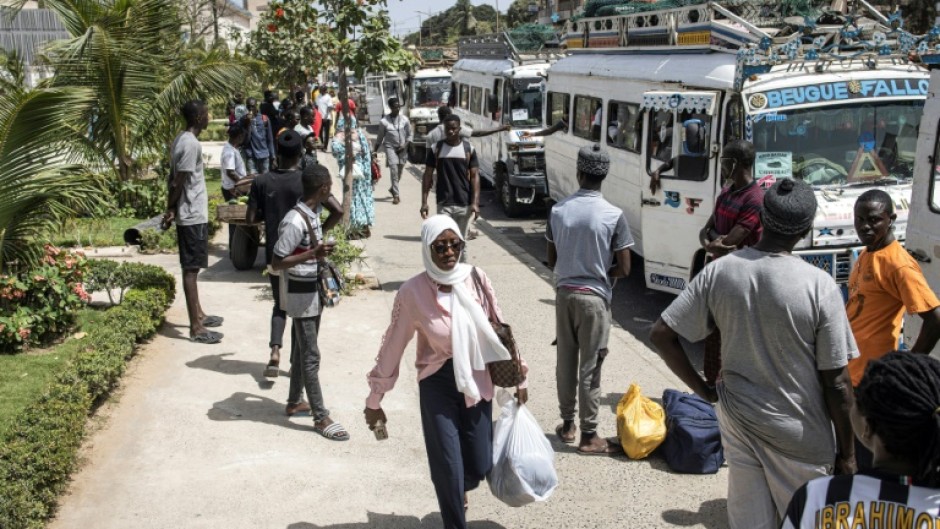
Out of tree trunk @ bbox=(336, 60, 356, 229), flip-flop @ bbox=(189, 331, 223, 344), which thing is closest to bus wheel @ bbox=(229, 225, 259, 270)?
tree trunk @ bbox=(336, 60, 356, 229)

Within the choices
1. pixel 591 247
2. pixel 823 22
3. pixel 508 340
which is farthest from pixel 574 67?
pixel 508 340

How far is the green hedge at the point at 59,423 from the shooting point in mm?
4965

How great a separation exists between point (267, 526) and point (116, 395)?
2.47 metres

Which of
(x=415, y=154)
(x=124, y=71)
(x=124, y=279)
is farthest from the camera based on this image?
(x=415, y=154)

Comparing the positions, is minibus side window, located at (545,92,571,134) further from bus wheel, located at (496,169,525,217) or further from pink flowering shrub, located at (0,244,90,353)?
pink flowering shrub, located at (0,244,90,353)

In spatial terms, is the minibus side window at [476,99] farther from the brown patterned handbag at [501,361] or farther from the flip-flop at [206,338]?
the brown patterned handbag at [501,361]

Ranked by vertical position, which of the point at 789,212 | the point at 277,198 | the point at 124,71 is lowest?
the point at 277,198

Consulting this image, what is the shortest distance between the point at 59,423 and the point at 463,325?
9.23 feet

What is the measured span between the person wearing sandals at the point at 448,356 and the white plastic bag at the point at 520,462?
124 mm

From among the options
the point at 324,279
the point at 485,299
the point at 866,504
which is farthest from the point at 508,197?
the point at 866,504

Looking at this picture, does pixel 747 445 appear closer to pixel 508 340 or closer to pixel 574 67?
pixel 508 340

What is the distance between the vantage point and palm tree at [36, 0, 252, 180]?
1146 centimetres

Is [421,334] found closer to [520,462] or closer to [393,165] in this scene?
[520,462]

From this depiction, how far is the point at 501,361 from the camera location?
4.64m
